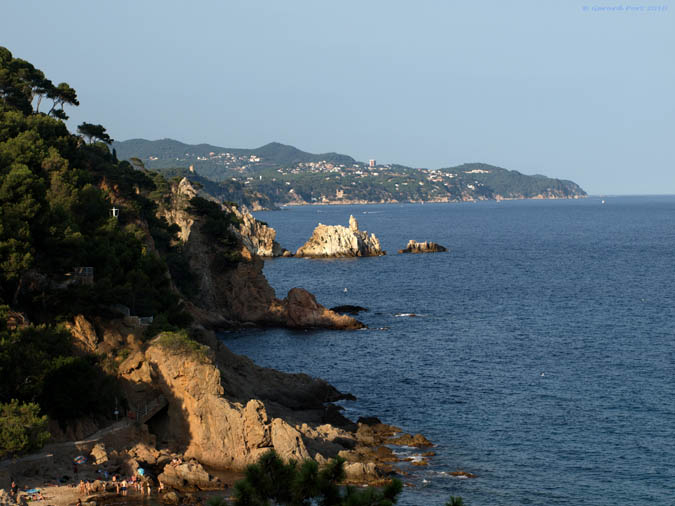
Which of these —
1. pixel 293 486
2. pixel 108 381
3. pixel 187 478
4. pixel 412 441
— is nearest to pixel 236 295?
pixel 412 441

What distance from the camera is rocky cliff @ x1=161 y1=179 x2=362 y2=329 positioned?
8819cm

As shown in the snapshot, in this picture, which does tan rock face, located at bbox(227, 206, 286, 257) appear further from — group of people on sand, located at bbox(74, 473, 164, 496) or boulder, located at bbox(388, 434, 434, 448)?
group of people on sand, located at bbox(74, 473, 164, 496)

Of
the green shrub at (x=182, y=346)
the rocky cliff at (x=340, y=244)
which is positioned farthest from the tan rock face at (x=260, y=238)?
the green shrub at (x=182, y=346)

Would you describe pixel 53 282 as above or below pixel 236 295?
above

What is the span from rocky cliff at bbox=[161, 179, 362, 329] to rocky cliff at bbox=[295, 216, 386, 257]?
68.7 metres

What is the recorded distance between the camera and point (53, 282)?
4731 centimetres

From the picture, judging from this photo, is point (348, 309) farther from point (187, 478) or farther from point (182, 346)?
point (187, 478)

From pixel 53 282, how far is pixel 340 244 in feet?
397

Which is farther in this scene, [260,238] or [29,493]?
[260,238]

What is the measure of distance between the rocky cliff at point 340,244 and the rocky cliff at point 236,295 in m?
68.7

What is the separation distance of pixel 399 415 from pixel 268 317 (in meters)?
37.6

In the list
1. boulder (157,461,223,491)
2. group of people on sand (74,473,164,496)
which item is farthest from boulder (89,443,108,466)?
boulder (157,461,223,491)

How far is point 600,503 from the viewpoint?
4056cm

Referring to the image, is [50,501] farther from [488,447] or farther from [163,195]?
[163,195]
